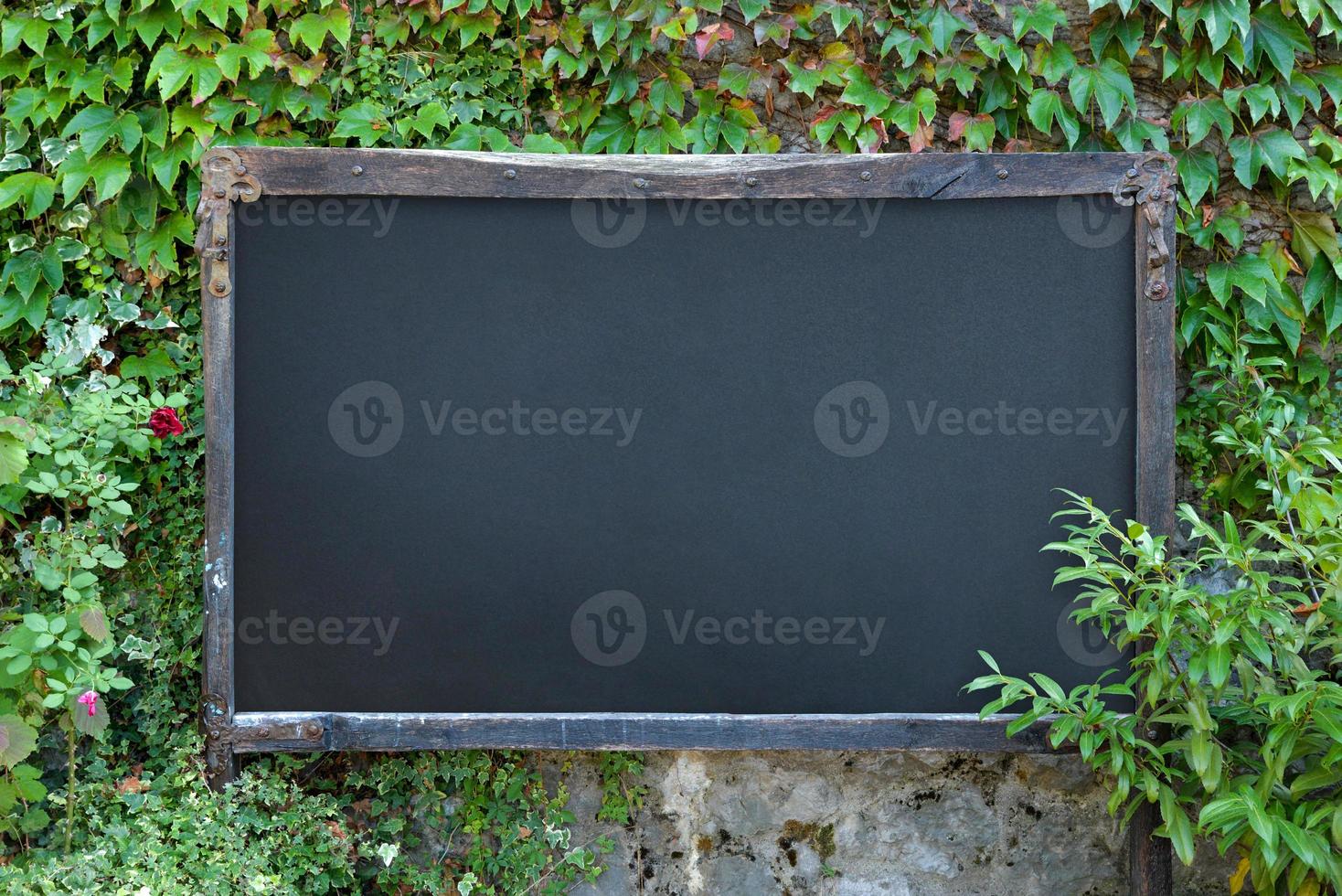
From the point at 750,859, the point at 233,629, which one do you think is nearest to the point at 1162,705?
the point at 750,859

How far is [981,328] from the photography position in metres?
2.21

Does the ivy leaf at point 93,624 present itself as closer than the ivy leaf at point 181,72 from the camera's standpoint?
Answer: Yes

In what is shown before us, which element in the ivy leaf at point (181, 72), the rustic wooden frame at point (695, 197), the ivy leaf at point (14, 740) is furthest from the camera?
the ivy leaf at point (181, 72)

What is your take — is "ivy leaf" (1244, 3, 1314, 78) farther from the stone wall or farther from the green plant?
the stone wall

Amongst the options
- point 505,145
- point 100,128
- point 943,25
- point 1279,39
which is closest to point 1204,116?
point 1279,39

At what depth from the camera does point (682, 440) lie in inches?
86.9

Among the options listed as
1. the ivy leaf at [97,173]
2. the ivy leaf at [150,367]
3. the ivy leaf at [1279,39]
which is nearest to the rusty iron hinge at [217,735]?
the ivy leaf at [150,367]

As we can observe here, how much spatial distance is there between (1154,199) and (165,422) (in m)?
2.43

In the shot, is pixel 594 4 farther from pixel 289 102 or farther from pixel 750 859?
pixel 750 859

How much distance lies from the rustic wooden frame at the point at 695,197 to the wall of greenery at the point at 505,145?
24cm

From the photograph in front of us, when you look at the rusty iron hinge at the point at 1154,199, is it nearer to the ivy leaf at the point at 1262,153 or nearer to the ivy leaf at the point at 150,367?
the ivy leaf at the point at 1262,153

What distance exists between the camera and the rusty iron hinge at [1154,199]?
2174 millimetres

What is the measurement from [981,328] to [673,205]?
79 centimetres

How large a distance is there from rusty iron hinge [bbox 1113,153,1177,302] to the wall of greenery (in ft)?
0.93
